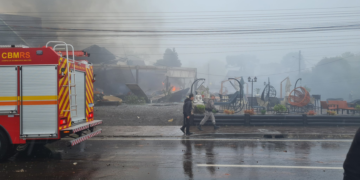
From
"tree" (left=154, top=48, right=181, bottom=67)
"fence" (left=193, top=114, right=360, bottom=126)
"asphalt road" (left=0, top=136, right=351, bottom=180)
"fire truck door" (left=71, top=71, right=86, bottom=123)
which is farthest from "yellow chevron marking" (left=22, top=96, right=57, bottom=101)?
"tree" (left=154, top=48, right=181, bottom=67)

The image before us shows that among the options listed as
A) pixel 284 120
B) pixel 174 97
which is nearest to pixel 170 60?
Result: pixel 174 97

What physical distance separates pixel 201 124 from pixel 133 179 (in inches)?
245

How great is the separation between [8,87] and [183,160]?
473 cm

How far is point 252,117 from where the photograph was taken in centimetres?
1141

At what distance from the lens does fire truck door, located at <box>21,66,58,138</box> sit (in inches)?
238

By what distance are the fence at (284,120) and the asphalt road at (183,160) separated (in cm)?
264

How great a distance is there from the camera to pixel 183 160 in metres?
6.18

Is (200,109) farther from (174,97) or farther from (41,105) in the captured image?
(174,97)

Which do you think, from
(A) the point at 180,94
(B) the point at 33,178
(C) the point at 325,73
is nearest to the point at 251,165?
(B) the point at 33,178

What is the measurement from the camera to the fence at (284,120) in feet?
36.8

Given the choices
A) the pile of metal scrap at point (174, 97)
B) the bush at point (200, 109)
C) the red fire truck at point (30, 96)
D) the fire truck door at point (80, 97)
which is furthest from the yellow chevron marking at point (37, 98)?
the pile of metal scrap at point (174, 97)

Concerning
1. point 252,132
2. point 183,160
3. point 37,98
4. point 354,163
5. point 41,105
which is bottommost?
point 183,160

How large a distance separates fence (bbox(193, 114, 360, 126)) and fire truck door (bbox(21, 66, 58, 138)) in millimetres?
6773

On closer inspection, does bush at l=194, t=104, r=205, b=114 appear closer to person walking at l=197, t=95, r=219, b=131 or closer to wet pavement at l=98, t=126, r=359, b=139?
wet pavement at l=98, t=126, r=359, b=139
